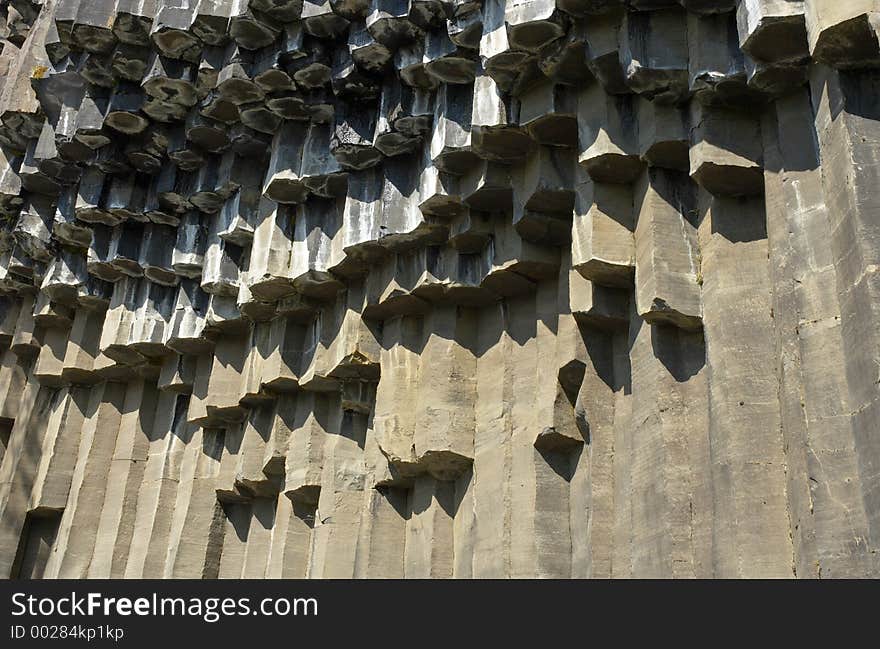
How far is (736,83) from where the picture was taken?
22.0 feet

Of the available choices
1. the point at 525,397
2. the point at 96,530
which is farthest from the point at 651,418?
the point at 96,530

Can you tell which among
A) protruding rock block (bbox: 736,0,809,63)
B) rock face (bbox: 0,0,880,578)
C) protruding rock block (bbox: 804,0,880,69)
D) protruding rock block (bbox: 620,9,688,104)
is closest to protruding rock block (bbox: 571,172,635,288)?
rock face (bbox: 0,0,880,578)

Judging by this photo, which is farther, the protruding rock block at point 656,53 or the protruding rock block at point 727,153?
the protruding rock block at point 656,53

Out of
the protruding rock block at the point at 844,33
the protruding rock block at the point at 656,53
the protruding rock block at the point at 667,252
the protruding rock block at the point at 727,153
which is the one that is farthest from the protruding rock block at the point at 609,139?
the protruding rock block at the point at 844,33

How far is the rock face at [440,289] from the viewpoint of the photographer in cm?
595

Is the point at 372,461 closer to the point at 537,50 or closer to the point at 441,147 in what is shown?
the point at 441,147

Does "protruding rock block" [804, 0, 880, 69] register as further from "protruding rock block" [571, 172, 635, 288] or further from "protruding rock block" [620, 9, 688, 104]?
"protruding rock block" [571, 172, 635, 288]

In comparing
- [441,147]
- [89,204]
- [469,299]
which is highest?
[89,204]

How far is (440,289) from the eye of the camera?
9.10 meters

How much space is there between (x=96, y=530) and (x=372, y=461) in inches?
171

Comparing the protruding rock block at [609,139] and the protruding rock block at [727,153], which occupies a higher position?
the protruding rock block at [609,139]

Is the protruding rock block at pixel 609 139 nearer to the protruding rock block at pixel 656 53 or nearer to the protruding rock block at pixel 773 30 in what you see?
the protruding rock block at pixel 656 53

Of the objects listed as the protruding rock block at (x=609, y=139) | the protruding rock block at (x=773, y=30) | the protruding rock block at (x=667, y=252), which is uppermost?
the protruding rock block at (x=609, y=139)

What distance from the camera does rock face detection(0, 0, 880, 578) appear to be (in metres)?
5.95
